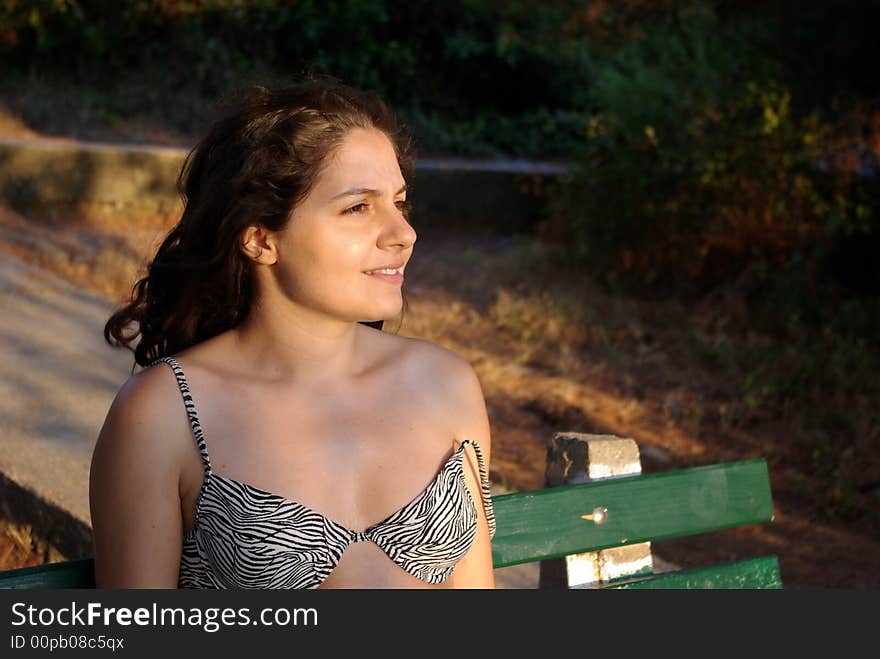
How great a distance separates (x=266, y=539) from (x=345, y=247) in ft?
1.84

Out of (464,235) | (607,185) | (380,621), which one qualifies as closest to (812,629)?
(380,621)

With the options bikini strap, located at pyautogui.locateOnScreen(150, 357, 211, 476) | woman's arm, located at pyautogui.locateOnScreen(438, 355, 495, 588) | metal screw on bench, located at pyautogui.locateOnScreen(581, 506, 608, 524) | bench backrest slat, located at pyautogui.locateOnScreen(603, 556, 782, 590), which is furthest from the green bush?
bikini strap, located at pyautogui.locateOnScreen(150, 357, 211, 476)

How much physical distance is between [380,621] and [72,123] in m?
10.1

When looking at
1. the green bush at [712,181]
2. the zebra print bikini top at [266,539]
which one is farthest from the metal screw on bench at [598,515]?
the green bush at [712,181]

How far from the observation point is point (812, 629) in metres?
2.22

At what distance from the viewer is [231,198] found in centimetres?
225

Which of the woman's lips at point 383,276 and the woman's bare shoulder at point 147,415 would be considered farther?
the woman's lips at point 383,276

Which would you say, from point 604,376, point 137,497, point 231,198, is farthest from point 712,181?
point 137,497

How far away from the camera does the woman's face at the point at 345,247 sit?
7.33 ft

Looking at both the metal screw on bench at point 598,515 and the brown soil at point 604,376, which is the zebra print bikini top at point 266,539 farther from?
the brown soil at point 604,376

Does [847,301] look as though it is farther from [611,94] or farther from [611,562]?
[611,562]

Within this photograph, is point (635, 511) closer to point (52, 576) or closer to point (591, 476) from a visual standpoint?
point (591, 476)

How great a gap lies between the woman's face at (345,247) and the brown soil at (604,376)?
3.42 m

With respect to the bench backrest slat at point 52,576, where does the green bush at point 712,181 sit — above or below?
above
